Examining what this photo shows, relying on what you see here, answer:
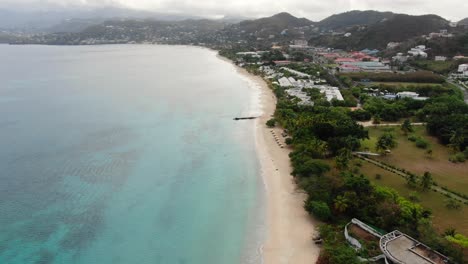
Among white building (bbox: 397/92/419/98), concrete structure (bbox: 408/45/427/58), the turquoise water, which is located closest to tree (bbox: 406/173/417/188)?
the turquoise water

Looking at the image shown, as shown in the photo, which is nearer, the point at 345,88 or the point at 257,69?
the point at 345,88

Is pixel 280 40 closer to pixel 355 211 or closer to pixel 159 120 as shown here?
pixel 159 120

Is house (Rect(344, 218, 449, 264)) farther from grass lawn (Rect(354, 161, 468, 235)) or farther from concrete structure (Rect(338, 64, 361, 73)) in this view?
concrete structure (Rect(338, 64, 361, 73))

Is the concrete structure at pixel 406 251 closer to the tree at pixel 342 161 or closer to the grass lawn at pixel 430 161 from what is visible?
the tree at pixel 342 161

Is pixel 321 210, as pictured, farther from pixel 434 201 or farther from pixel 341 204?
pixel 434 201

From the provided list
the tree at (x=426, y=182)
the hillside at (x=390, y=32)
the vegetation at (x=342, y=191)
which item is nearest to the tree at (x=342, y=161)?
the vegetation at (x=342, y=191)

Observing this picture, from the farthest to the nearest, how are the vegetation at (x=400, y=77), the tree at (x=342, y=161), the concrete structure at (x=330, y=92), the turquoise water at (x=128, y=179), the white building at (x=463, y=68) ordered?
the white building at (x=463, y=68) → the vegetation at (x=400, y=77) → the concrete structure at (x=330, y=92) → the tree at (x=342, y=161) → the turquoise water at (x=128, y=179)

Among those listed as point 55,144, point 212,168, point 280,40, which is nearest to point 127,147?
point 55,144
